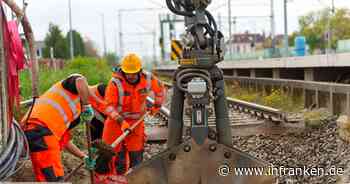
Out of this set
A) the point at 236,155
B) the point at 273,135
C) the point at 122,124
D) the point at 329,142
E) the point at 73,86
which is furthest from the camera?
the point at 273,135

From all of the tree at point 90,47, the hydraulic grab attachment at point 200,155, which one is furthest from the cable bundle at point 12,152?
the tree at point 90,47

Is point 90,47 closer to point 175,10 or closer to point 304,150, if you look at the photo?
point 304,150

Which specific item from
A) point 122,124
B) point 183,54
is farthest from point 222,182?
point 122,124

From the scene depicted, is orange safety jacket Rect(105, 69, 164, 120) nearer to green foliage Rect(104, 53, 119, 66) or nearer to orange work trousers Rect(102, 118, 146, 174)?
orange work trousers Rect(102, 118, 146, 174)

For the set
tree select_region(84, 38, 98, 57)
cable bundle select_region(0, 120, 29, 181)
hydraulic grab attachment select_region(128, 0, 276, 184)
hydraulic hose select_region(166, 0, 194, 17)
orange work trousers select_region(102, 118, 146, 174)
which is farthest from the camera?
tree select_region(84, 38, 98, 57)

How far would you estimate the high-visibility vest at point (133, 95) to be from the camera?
6.14 metres

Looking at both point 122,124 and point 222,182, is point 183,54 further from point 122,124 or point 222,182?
point 122,124

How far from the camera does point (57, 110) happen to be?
5.10m

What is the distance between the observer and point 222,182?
144 inches

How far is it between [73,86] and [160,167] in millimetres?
1809

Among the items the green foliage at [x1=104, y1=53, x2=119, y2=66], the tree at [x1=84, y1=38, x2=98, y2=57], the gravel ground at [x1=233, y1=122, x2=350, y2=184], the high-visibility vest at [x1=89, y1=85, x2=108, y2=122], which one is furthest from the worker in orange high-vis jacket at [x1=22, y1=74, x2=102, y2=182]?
the tree at [x1=84, y1=38, x2=98, y2=57]

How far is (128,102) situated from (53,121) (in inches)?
53.5

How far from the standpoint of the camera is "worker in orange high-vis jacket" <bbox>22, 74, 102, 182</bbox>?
4922mm

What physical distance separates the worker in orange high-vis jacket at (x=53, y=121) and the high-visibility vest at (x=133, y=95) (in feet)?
2.84
